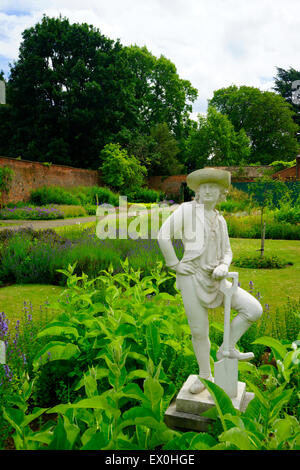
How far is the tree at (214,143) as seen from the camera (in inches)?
1518

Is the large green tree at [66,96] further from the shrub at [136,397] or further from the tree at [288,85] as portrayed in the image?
the shrub at [136,397]

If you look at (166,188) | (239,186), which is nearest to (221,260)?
(239,186)

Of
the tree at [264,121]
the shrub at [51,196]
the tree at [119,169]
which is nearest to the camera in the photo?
the shrub at [51,196]

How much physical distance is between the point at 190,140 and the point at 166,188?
8.85 m

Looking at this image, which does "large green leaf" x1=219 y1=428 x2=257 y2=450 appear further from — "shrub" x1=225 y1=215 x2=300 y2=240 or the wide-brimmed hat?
"shrub" x1=225 y1=215 x2=300 y2=240

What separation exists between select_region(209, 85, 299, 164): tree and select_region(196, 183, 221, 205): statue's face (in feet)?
141

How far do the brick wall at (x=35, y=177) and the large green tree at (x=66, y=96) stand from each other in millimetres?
4610

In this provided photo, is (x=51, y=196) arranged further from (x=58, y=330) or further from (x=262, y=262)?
(x=58, y=330)

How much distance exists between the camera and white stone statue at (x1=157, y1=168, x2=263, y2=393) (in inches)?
84.0

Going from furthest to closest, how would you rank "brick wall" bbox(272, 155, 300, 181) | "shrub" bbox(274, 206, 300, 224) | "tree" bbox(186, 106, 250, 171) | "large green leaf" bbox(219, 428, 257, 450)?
"tree" bbox(186, 106, 250, 171) < "brick wall" bbox(272, 155, 300, 181) < "shrub" bbox(274, 206, 300, 224) < "large green leaf" bbox(219, 428, 257, 450)

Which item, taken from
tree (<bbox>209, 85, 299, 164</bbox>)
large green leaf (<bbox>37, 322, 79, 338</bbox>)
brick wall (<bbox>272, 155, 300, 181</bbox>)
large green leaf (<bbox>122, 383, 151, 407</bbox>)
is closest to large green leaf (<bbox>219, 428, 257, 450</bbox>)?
large green leaf (<bbox>122, 383, 151, 407</bbox>)

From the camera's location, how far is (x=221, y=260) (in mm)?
2221

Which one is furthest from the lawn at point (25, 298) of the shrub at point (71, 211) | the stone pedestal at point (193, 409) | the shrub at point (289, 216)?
the shrub at point (71, 211)

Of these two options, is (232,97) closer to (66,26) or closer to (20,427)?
(66,26)
